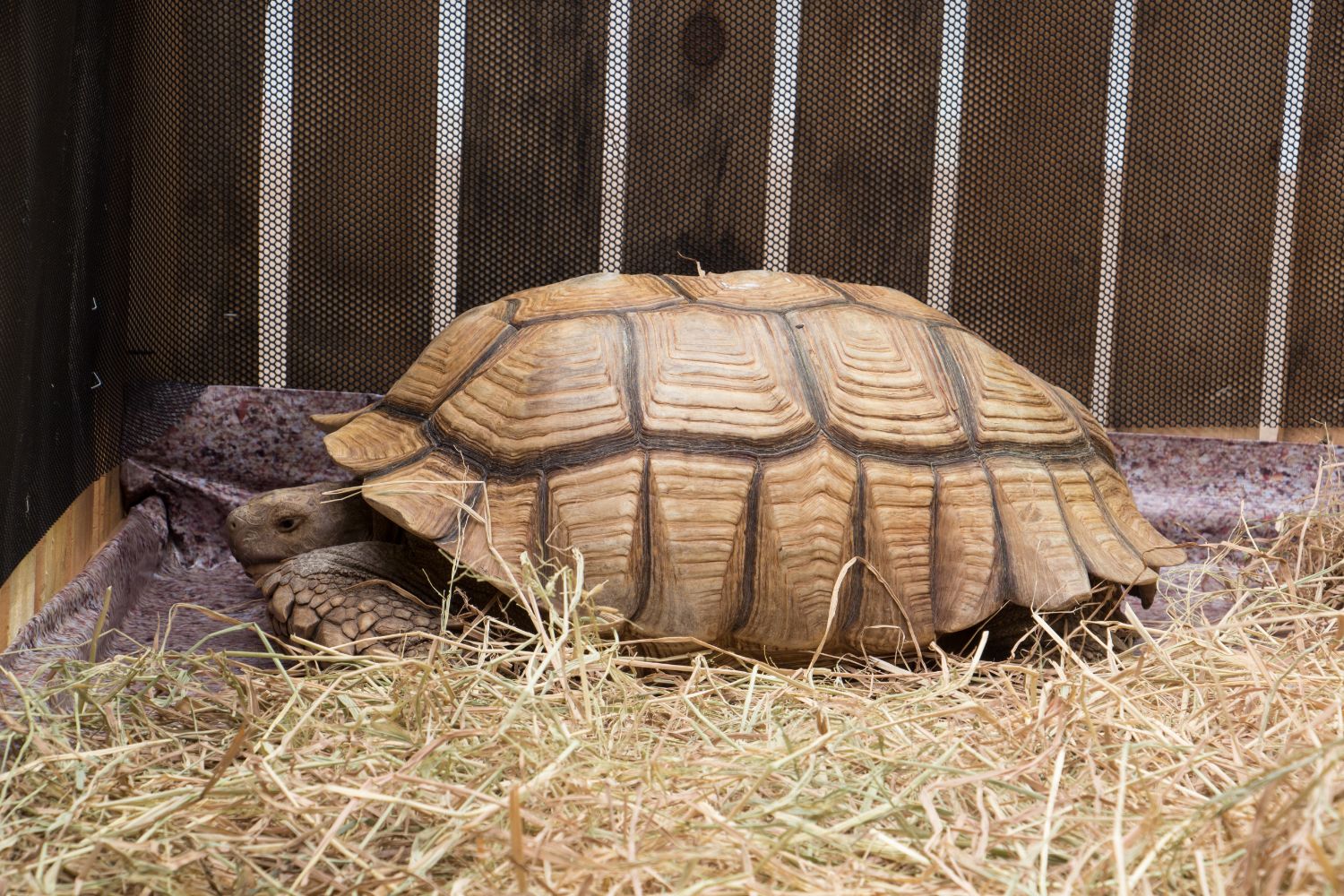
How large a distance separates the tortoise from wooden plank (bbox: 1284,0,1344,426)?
44.2 inches

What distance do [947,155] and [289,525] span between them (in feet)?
6.36

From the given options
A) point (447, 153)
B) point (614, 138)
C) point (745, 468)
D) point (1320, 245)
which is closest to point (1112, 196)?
point (1320, 245)

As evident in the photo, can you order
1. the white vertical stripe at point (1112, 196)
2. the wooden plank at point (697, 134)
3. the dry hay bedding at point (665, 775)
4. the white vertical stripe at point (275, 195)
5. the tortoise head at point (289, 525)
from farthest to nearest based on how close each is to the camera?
the white vertical stripe at point (1112, 196) < the wooden plank at point (697, 134) < the white vertical stripe at point (275, 195) < the tortoise head at point (289, 525) < the dry hay bedding at point (665, 775)

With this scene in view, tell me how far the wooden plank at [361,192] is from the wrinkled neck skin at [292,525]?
0.59 m

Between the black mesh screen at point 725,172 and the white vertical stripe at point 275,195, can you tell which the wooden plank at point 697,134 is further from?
the white vertical stripe at point 275,195

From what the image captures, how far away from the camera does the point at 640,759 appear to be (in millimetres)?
1489

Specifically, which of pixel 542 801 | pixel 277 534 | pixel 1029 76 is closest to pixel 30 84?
pixel 277 534

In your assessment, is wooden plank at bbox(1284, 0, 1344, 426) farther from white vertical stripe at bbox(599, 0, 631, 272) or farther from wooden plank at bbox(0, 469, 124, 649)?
wooden plank at bbox(0, 469, 124, 649)

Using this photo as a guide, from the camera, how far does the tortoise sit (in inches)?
82.2

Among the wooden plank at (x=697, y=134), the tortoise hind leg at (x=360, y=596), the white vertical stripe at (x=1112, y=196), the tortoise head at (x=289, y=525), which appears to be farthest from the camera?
the white vertical stripe at (x=1112, y=196)

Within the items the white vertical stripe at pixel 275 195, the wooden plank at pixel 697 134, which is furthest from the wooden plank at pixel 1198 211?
the white vertical stripe at pixel 275 195

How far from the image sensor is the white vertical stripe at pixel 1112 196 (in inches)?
116

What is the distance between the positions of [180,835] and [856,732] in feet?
2.75

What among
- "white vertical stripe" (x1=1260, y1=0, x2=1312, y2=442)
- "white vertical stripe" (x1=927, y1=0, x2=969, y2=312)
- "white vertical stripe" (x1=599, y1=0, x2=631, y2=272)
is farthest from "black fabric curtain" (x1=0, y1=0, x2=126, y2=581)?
"white vertical stripe" (x1=1260, y1=0, x2=1312, y2=442)
